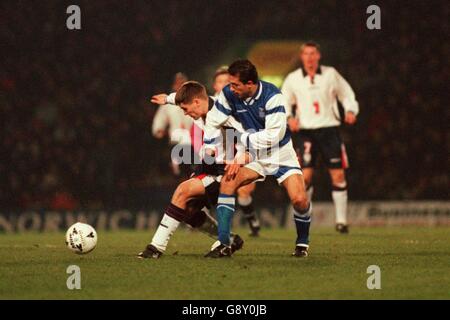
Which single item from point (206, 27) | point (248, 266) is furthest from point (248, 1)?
point (248, 266)

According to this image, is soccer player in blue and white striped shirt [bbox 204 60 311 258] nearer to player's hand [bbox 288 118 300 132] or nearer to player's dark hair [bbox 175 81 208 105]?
player's dark hair [bbox 175 81 208 105]

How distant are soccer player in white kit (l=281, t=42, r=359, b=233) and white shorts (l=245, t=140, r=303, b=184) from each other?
4260 mm

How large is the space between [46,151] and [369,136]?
6.65 m

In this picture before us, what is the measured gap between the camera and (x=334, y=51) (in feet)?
69.6

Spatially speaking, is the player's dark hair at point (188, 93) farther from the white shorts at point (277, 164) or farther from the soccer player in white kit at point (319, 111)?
the soccer player in white kit at point (319, 111)

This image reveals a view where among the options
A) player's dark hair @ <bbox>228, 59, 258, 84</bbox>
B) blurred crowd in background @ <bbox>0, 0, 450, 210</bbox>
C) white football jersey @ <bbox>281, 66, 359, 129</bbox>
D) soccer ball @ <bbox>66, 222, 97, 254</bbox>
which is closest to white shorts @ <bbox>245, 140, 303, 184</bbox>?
player's dark hair @ <bbox>228, 59, 258, 84</bbox>

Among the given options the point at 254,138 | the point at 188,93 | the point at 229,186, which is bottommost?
Answer: the point at 229,186

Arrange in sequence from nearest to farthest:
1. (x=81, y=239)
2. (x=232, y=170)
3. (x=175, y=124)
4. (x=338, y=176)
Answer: (x=232, y=170) → (x=81, y=239) → (x=338, y=176) → (x=175, y=124)

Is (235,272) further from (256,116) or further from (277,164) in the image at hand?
(256,116)

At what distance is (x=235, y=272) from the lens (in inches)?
299

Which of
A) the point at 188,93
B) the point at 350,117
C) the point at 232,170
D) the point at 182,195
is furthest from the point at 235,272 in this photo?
the point at 350,117

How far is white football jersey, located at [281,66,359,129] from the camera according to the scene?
13172mm

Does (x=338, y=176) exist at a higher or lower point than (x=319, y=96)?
lower

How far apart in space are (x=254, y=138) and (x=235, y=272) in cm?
153
